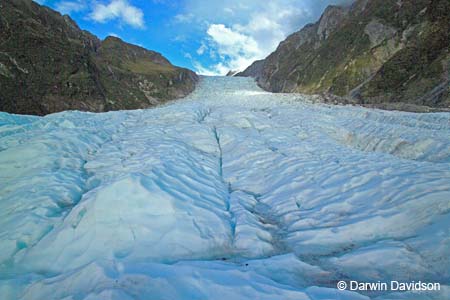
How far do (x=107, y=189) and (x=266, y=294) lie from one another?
333 cm

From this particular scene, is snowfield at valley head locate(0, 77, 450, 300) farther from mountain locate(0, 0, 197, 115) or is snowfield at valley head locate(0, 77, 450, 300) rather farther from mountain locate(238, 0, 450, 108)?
mountain locate(238, 0, 450, 108)

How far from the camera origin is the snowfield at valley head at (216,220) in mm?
3203

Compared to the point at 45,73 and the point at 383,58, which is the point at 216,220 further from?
the point at 383,58

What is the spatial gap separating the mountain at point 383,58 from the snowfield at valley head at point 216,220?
438 inches

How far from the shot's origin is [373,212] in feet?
14.8

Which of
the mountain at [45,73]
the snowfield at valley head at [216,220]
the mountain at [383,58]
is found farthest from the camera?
the mountain at [383,58]

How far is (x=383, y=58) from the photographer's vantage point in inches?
989

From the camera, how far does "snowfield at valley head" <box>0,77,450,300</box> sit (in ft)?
10.5

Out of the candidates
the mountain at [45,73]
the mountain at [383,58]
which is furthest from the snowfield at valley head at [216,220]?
the mountain at [383,58]

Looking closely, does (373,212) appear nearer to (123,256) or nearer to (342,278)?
(342,278)

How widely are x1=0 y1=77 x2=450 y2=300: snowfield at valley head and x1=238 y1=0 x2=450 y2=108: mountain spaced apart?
11.1 meters

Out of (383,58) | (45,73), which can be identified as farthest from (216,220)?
(383,58)

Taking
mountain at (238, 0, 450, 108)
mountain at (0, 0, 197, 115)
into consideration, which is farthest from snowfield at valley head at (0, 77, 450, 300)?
mountain at (238, 0, 450, 108)

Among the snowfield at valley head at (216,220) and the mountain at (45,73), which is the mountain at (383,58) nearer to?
the snowfield at valley head at (216,220)
